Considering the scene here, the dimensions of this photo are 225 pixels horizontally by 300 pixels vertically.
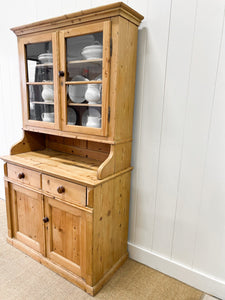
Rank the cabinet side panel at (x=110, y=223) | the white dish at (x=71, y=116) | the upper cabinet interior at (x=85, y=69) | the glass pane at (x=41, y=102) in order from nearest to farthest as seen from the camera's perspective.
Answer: the upper cabinet interior at (x=85, y=69) < the cabinet side panel at (x=110, y=223) < the white dish at (x=71, y=116) < the glass pane at (x=41, y=102)

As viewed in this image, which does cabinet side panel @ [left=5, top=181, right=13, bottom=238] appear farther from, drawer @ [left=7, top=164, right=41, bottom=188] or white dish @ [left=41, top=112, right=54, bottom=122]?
white dish @ [left=41, top=112, right=54, bottom=122]

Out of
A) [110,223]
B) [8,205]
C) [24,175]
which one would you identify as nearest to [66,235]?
[110,223]

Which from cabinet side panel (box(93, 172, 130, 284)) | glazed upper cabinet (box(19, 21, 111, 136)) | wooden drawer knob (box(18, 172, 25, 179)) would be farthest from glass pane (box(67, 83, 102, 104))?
wooden drawer knob (box(18, 172, 25, 179))

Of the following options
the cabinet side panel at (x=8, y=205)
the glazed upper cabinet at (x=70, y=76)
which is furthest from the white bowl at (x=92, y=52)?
the cabinet side panel at (x=8, y=205)

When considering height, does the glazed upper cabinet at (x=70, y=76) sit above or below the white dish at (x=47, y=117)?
above

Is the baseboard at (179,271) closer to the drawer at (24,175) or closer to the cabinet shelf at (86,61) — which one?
the drawer at (24,175)

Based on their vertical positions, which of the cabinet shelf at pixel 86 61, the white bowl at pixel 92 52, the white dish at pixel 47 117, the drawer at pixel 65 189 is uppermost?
the white bowl at pixel 92 52

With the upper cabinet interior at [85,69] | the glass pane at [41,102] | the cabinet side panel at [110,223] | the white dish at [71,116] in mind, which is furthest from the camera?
the glass pane at [41,102]

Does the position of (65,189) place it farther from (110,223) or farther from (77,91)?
(77,91)

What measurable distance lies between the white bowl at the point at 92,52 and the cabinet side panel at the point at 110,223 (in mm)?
832

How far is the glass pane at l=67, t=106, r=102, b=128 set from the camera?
1504mm

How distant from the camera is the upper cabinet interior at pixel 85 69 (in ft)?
4.45

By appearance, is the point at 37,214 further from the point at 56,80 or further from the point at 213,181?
the point at 213,181

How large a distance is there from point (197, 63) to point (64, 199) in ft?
4.06
